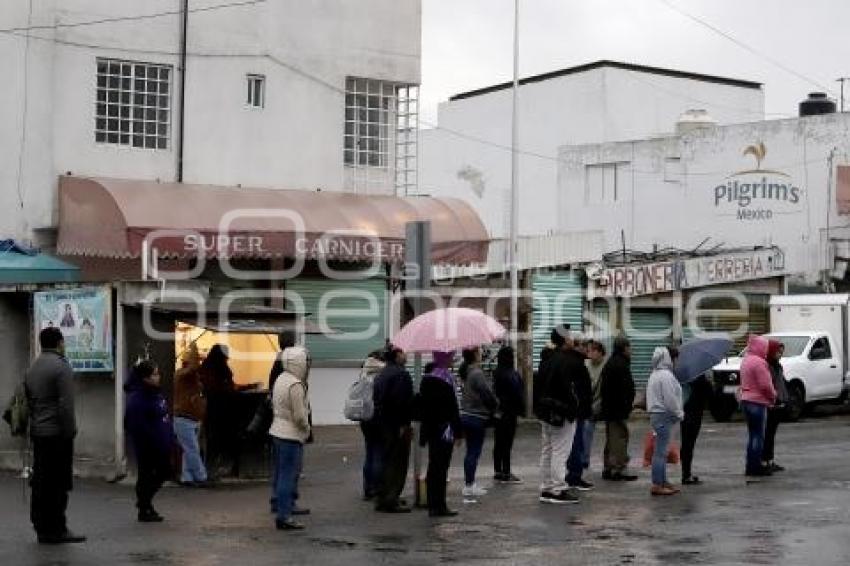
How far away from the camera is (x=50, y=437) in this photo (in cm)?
1340

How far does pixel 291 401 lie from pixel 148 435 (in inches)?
66.7

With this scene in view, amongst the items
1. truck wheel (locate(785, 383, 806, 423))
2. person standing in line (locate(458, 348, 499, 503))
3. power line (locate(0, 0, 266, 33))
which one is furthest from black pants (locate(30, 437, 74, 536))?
truck wheel (locate(785, 383, 806, 423))

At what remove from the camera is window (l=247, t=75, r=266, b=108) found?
29.2 meters

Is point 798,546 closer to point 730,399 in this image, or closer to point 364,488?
point 364,488

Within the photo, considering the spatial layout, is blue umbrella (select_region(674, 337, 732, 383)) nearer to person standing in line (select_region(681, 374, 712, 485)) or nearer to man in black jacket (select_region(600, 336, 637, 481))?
person standing in line (select_region(681, 374, 712, 485))

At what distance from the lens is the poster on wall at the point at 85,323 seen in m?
18.8

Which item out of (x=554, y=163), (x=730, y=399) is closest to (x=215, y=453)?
(x=730, y=399)

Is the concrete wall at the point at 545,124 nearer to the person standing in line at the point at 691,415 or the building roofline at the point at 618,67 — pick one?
the building roofline at the point at 618,67

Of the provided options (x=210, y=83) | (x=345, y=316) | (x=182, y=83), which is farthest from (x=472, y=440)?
(x=210, y=83)

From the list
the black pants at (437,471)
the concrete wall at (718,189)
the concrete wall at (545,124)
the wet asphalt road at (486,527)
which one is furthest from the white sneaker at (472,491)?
the concrete wall at (545,124)

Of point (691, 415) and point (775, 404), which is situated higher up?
point (775, 404)

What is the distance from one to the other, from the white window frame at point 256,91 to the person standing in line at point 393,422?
46.8 ft

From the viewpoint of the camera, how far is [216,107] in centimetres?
2861

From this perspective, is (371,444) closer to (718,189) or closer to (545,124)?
(718,189)
